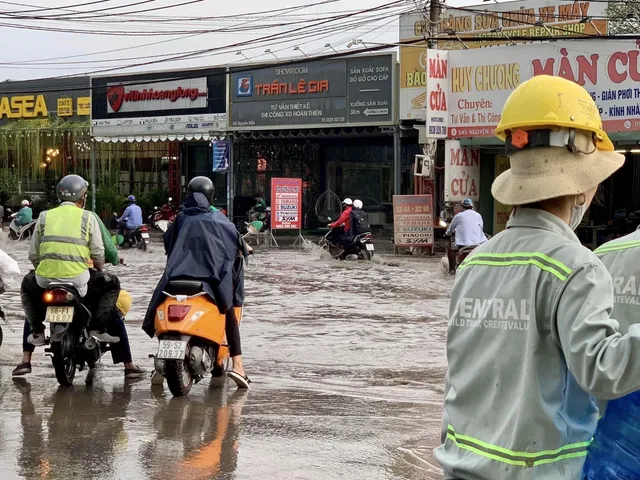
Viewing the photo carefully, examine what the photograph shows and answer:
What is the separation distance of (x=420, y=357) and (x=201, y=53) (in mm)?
23357

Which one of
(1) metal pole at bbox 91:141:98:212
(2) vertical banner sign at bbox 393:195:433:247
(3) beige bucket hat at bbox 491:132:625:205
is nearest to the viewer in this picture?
(3) beige bucket hat at bbox 491:132:625:205

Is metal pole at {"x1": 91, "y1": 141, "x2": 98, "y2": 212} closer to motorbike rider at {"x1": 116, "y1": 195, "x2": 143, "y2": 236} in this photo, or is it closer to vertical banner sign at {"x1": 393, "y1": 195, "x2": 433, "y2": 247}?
motorbike rider at {"x1": 116, "y1": 195, "x2": 143, "y2": 236}

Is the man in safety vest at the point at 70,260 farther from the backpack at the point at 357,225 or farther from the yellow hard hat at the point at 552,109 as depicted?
the backpack at the point at 357,225

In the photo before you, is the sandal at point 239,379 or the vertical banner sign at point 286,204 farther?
the vertical banner sign at point 286,204

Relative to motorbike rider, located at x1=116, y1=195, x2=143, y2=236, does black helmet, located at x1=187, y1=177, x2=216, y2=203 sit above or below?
above

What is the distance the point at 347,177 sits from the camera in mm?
34938

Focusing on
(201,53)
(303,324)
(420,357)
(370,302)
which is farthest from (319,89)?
(420,357)

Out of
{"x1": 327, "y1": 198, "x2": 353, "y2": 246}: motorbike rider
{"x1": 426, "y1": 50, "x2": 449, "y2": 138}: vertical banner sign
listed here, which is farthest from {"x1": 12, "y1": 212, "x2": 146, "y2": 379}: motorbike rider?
{"x1": 426, "y1": 50, "x2": 449, "y2": 138}: vertical banner sign

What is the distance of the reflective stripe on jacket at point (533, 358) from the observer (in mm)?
2275

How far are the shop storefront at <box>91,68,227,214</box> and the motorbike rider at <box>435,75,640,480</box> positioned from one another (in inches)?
1277

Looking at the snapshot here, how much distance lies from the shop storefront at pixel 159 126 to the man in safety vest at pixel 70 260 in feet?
86.2

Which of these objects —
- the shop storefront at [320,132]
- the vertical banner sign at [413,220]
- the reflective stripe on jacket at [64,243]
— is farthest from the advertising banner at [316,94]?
the reflective stripe on jacket at [64,243]

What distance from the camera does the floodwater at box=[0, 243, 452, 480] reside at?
6141mm

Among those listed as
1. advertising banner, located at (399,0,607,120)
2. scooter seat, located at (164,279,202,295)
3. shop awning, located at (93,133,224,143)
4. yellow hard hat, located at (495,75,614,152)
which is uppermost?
advertising banner, located at (399,0,607,120)
